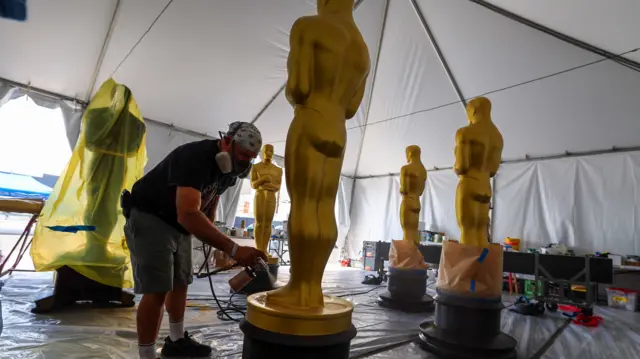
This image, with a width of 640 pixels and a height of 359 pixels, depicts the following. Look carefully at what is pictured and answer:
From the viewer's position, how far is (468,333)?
217 cm

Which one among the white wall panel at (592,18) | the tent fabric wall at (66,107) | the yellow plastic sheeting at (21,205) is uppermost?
the white wall panel at (592,18)

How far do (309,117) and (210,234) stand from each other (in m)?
0.60

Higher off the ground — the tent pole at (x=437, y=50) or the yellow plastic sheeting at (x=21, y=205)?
the tent pole at (x=437, y=50)

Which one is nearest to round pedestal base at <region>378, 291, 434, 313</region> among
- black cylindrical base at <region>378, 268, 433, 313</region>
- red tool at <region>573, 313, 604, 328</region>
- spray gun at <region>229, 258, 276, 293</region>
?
black cylindrical base at <region>378, 268, 433, 313</region>

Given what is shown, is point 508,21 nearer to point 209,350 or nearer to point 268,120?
point 268,120

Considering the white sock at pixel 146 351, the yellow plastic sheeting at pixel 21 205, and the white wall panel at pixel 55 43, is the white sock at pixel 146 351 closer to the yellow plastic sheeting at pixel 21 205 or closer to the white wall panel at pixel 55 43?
the yellow plastic sheeting at pixel 21 205

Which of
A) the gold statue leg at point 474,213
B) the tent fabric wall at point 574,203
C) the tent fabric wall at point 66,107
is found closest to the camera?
the gold statue leg at point 474,213

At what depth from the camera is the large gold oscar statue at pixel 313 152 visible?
1.21m

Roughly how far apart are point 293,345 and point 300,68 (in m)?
0.90

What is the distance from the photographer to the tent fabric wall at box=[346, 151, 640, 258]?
516cm

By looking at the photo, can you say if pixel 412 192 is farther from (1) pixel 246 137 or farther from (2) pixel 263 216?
(1) pixel 246 137

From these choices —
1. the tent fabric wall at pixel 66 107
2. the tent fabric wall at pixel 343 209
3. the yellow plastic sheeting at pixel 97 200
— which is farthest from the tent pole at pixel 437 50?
the tent fabric wall at pixel 66 107

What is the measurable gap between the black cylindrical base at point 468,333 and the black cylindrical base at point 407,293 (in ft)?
3.91

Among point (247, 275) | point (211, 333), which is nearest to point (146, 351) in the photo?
point (247, 275)
